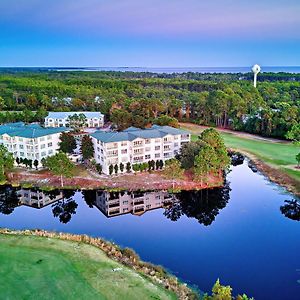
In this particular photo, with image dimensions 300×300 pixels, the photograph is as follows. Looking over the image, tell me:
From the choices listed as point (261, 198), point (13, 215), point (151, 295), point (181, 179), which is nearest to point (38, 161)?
point (13, 215)

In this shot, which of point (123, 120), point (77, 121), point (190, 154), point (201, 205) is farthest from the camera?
point (77, 121)

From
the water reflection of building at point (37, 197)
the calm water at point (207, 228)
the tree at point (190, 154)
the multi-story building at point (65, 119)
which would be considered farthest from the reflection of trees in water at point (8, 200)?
the multi-story building at point (65, 119)

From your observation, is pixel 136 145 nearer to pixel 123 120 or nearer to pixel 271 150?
pixel 123 120

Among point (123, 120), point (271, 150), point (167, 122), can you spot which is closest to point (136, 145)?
point (167, 122)

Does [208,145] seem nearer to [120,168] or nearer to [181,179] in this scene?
[181,179]

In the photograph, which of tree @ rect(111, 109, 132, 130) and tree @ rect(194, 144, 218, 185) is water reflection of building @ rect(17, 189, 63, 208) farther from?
tree @ rect(111, 109, 132, 130)

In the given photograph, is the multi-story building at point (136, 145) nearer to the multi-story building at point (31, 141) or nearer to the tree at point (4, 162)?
the multi-story building at point (31, 141)
